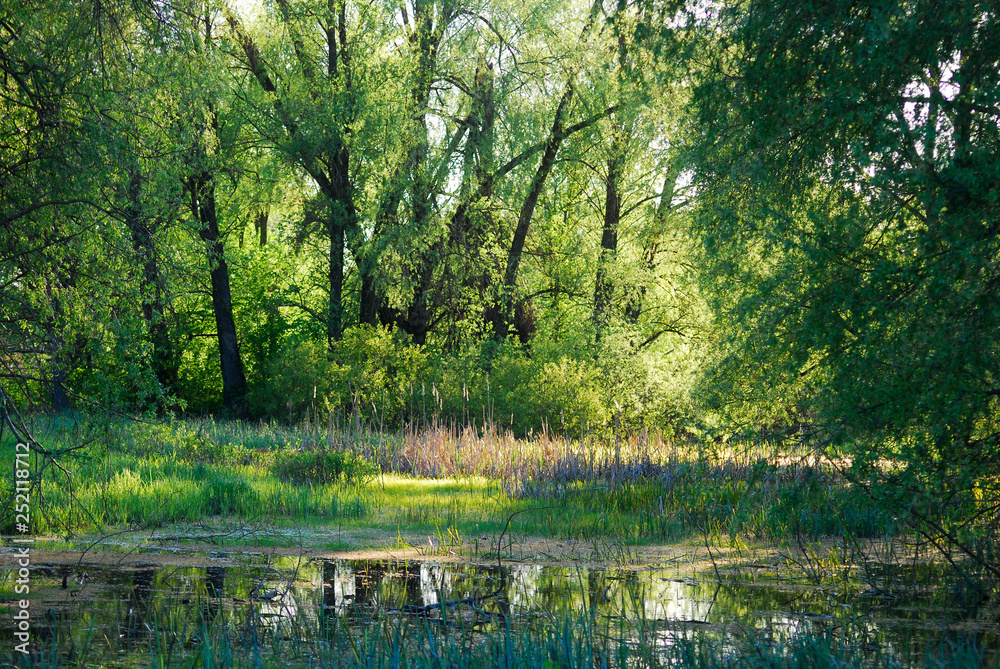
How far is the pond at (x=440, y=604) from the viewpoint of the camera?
15.9ft

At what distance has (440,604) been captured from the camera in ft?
16.8

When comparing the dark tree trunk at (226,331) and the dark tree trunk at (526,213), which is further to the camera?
the dark tree trunk at (226,331)

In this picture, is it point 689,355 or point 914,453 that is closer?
point 914,453

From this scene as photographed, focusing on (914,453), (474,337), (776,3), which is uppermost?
(776,3)

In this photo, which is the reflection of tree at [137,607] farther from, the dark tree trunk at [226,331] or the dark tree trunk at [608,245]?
the dark tree trunk at [226,331]

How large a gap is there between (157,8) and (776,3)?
518 cm

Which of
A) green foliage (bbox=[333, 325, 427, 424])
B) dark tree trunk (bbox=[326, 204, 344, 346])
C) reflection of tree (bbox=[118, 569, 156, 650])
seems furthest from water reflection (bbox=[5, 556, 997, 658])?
dark tree trunk (bbox=[326, 204, 344, 346])

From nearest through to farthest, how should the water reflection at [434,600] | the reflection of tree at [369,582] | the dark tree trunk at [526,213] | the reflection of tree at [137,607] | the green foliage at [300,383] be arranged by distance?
1. the reflection of tree at [137,607]
2. the water reflection at [434,600]
3. the reflection of tree at [369,582]
4. the green foliage at [300,383]
5. the dark tree trunk at [526,213]

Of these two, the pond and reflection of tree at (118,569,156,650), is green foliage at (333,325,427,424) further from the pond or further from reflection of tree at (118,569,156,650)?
reflection of tree at (118,569,156,650)

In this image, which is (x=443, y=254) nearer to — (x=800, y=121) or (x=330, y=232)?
(x=330, y=232)

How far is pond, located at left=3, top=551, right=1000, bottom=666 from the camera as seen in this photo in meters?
4.84

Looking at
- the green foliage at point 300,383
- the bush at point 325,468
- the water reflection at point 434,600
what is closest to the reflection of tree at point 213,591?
the water reflection at point 434,600

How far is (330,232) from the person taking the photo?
75.5 ft

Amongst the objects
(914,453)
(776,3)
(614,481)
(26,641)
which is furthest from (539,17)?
(26,641)
